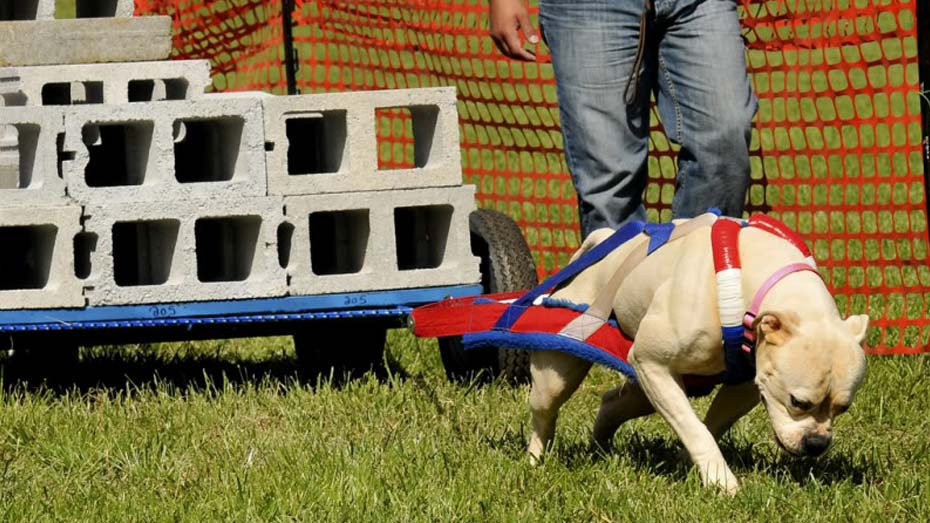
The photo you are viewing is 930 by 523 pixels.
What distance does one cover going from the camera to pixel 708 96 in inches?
210

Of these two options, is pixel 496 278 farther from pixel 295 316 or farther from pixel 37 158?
pixel 37 158

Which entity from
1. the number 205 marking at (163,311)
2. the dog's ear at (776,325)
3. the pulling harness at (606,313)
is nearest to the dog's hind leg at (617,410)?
the pulling harness at (606,313)

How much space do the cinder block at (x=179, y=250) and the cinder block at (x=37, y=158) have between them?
158mm

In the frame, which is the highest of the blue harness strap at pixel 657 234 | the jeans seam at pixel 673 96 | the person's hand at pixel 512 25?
the person's hand at pixel 512 25

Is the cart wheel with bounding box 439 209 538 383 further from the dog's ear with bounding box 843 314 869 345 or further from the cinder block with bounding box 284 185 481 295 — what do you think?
the dog's ear with bounding box 843 314 869 345

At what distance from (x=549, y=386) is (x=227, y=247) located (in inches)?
76.6

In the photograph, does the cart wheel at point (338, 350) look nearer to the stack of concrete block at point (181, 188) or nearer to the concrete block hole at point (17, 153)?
the stack of concrete block at point (181, 188)

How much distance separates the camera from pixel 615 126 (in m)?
5.49

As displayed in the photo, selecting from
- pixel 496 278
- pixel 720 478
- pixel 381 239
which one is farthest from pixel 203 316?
pixel 720 478

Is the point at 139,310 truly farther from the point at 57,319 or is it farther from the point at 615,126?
the point at 615,126

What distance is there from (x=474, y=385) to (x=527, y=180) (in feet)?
19.2

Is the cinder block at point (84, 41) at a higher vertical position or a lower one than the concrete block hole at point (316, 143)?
higher

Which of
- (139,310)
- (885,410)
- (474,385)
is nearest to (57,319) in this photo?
(139,310)

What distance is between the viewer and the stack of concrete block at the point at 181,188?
230 inches
